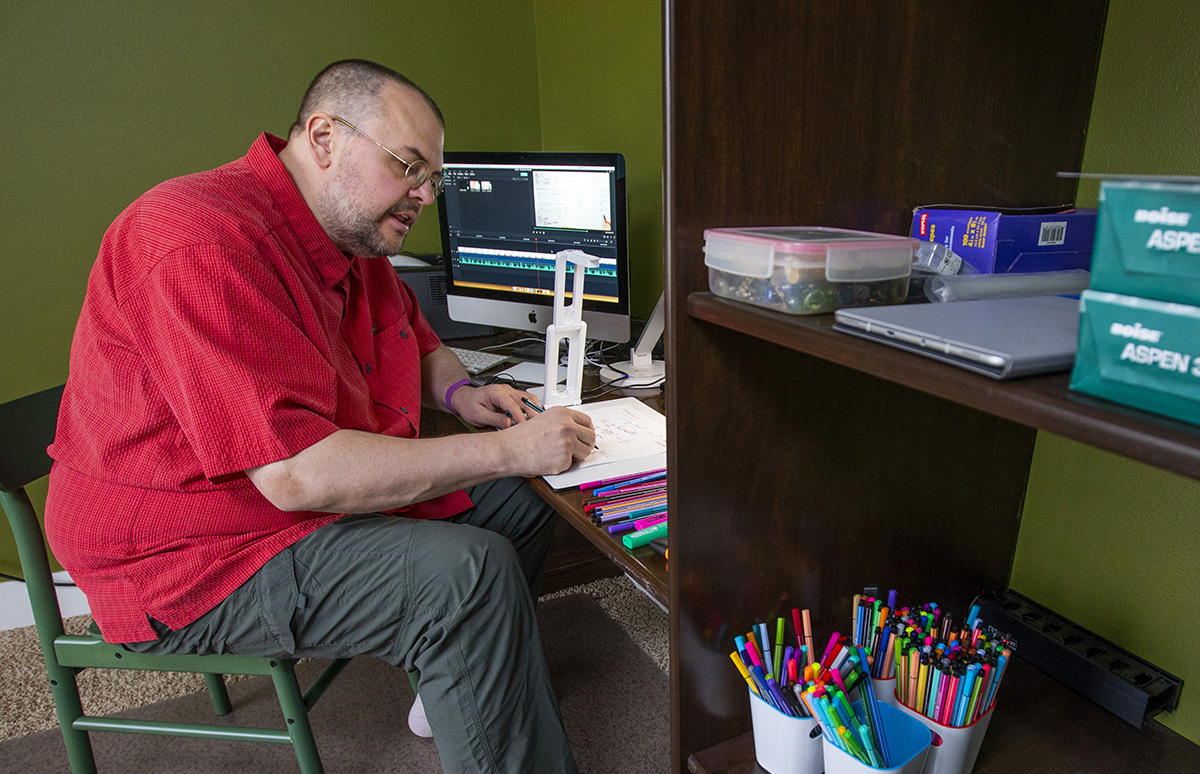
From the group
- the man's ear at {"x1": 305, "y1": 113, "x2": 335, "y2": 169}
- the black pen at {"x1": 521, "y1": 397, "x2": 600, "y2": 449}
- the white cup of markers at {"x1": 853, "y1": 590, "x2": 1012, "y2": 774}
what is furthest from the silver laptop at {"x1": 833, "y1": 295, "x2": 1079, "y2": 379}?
the man's ear at {"x1": 305, "y1": 113, "x2": 335, "y2": 169}

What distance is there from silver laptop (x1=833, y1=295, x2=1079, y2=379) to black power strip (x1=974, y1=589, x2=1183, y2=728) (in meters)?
0.45

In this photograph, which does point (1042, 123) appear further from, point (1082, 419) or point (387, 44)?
point (387, 44)

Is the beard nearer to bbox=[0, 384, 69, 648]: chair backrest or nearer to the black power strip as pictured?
bbox=[0, 384, 69, 648]: chair backrest

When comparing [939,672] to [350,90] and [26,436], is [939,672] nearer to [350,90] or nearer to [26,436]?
[350,90]

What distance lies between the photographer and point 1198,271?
1.04ft

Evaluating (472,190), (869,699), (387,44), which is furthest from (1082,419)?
(387,44)

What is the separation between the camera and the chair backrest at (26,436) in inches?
43.8

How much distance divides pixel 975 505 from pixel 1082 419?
53 cm

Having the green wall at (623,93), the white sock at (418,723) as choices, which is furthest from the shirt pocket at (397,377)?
the green wall at (623,93)

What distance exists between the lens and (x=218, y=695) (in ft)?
5.32

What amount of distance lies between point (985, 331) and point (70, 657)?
1.40 m

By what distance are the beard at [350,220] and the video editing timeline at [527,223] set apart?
47 cm

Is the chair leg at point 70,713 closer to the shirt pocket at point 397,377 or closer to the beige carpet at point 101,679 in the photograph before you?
the beige carpet at point 101,679

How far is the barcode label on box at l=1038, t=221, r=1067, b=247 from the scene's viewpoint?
0.67 metres
